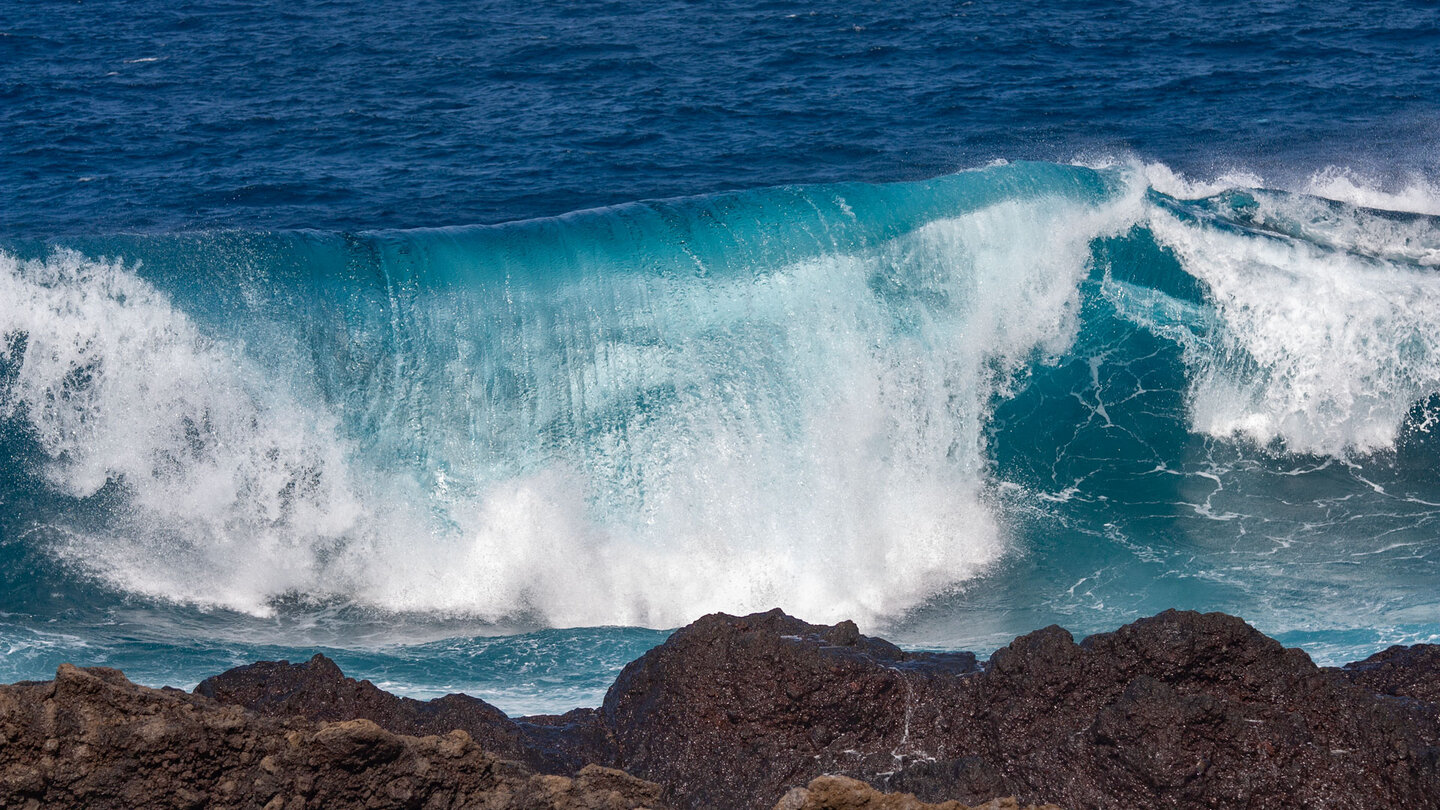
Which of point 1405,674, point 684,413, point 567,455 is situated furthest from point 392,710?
point 684,413

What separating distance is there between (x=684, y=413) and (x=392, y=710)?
650 centimetres

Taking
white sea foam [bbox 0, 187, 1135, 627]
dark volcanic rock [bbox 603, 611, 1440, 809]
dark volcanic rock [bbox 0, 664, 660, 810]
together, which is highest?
white sea foam [bbox 0, 187, 1135, 627]

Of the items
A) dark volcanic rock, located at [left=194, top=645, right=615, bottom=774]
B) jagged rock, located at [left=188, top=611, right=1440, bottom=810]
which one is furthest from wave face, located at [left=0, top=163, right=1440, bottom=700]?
dark volcanic rock, located at [left=194, top=645, right=615, bottom=774]

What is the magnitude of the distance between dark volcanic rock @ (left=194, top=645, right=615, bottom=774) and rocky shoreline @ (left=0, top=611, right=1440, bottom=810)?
0.01 metres

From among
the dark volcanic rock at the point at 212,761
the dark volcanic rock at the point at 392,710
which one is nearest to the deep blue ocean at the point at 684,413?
the dark volcanic rock at the point at 392,710

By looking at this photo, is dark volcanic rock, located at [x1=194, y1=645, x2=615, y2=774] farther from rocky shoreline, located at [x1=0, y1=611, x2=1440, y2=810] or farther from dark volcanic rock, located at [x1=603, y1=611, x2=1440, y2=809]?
dark volcanic rock, located at [x1=603, y1=611, x2=1440, y2=809]

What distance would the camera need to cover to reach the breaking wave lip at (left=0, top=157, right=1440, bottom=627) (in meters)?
11.7

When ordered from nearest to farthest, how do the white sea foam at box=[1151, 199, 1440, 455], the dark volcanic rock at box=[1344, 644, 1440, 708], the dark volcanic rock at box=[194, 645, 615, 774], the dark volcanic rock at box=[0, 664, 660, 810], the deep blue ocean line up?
1. the dark volcanic rock at box=[0, 664, 660, 810]
2. the dark volcanic rock at box=[194, 645, 615, 774]
3. the dark volcanic rock at box=[1344, 644, 1440, 708]
4. the deep blue ocean
5. the white sea foam at box=[1151, 199, 1440, 455]

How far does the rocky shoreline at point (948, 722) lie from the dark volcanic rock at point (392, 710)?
0.5 inches

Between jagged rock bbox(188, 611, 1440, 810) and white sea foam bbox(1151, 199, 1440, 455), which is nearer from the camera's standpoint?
jagged rock bbox(188, 611, 1440, 810)

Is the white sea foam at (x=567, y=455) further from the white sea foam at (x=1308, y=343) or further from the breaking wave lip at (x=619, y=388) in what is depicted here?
the white sea foam at (x=1308, y=343)

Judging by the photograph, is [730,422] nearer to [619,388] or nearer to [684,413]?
[684,413]

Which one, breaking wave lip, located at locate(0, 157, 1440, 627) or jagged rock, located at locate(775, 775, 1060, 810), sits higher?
breaking wave lip, located at locate(0, 157, 1440, 627)

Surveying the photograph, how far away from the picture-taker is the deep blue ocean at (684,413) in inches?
436
